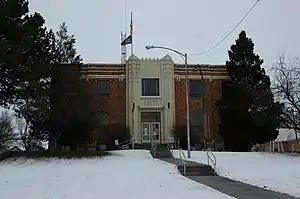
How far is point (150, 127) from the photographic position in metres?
53.1

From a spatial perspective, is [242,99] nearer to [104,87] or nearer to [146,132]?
[146,132]

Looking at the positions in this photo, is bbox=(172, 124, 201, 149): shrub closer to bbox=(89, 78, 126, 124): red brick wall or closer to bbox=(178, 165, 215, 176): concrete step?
bbox=(89, 78, 126, 124): red brick wall

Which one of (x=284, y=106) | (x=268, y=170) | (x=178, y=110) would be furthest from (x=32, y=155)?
(x=178, y=110)

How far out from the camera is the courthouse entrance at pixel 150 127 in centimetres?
5281

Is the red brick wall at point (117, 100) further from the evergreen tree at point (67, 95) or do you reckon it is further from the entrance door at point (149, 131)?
the evergreen tree at point (67, 95)

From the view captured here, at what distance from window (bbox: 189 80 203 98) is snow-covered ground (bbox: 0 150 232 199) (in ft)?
76.5

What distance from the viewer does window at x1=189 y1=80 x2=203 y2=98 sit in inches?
2178

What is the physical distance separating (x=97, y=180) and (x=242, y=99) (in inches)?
1084

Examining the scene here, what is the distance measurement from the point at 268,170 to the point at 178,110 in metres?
29.0

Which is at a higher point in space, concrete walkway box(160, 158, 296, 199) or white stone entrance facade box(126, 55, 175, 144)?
white stone entrance facade box(126, 55, 175, 144)

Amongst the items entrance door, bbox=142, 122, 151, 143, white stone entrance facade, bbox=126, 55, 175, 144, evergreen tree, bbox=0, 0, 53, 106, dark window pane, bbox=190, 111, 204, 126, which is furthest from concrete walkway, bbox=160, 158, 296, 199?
dark window pane, bbox=190, 111, 204, 126

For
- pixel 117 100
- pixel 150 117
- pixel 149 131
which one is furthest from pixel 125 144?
pixel 117 100

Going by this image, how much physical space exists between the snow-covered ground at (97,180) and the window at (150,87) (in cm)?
2122

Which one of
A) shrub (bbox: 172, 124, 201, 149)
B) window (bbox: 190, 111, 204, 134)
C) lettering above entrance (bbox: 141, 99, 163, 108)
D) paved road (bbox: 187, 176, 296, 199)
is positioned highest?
lettering above entrance (bbox: 141, 99, 163, 108)
